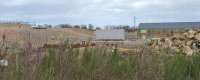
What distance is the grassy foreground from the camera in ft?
20.9

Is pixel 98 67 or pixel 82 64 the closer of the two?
pixel 98 67

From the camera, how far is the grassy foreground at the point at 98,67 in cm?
638

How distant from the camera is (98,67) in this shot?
7.69 m

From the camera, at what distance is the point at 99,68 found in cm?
759

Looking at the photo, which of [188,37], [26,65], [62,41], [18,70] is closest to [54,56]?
[62,41]

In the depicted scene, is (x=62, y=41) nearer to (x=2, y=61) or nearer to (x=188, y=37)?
(x=2, y=61)

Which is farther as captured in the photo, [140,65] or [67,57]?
[140,65]

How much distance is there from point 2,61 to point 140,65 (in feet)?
7.40

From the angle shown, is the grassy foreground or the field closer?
the field

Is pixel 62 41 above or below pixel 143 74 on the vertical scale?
above

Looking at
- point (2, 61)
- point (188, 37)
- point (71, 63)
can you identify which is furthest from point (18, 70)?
point (188, 37)

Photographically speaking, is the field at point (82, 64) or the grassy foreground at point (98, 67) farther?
the grassy foreground at point (98, 67)

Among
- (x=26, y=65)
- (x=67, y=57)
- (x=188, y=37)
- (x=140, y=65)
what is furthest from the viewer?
(x=188, y=37)

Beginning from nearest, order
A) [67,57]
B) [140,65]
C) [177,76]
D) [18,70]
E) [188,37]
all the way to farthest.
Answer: [18,70] → [67,57] → [140,65] → [177,76] → [188,37]
